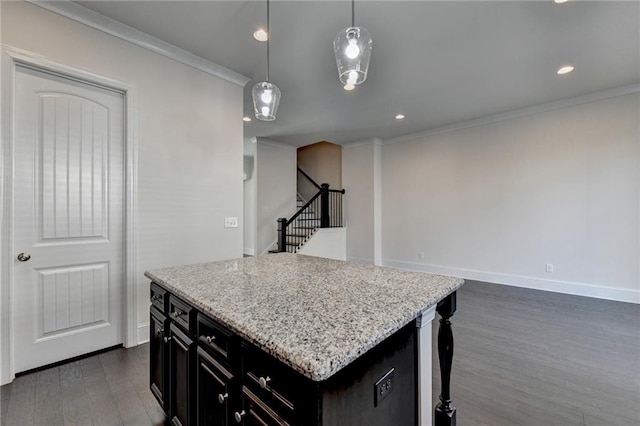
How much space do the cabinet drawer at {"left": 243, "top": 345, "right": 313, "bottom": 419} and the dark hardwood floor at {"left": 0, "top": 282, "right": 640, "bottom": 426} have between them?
1248 mm

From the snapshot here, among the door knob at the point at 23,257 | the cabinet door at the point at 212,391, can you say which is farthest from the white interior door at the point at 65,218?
the cabinet door at the point at 212,391

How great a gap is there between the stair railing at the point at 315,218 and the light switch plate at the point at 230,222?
239 centimetres

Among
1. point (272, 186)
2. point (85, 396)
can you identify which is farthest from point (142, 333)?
point (272, 186)

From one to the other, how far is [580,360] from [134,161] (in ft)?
14.2

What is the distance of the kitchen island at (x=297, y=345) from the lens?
0.75m

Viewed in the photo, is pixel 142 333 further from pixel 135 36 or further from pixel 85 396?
pixel 135 36

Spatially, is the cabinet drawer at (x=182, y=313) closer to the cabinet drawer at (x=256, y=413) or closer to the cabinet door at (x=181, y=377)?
the cabinet door at (x=181, y=377)

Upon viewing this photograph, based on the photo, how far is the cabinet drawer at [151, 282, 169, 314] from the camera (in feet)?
4.82

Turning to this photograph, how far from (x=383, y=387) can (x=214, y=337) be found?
0.66 meters

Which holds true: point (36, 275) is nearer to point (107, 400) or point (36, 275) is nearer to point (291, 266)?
point (107, 400)

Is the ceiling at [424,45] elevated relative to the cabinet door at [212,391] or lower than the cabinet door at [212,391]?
elevated

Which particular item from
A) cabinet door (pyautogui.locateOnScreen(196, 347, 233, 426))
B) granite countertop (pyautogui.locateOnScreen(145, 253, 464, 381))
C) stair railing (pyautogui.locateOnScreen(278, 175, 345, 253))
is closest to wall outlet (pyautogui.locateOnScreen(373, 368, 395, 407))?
granite countertop (pyautogui.locateOnScreen(145, 253, 464, 381))

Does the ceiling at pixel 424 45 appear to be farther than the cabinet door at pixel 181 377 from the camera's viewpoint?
Yes

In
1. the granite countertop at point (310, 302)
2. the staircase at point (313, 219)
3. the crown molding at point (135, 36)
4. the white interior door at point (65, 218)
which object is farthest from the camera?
the staircase at point (313, 219)
